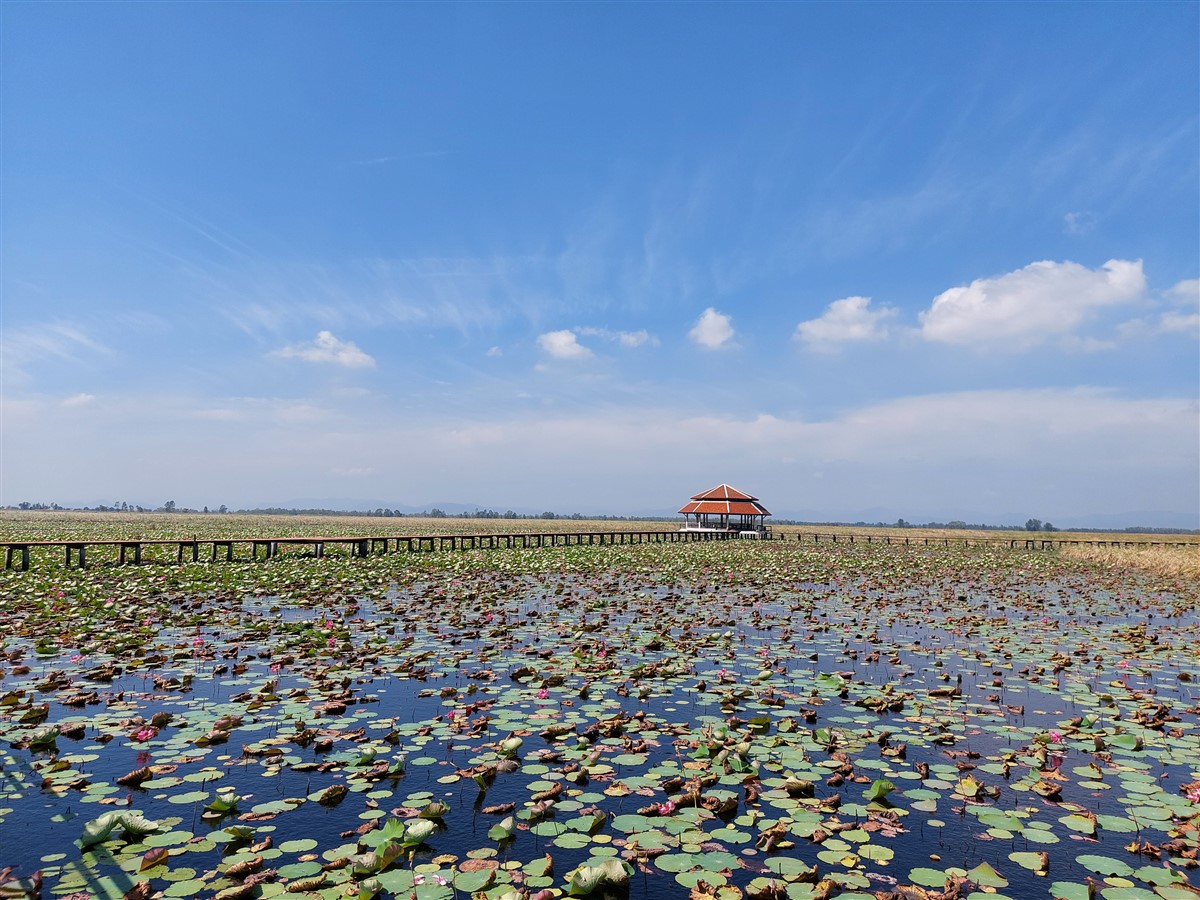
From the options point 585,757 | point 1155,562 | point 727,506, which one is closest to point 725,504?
point 727,506

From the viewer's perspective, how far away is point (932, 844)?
4.57m

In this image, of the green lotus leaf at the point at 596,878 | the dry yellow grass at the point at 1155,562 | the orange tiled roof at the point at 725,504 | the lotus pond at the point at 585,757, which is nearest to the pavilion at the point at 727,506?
the orange tiled roof at the point at 725,504

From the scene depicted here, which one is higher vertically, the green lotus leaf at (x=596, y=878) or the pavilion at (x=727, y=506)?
the pavilion at (x=727, y=506)

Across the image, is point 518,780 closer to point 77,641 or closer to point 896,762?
point 896,762

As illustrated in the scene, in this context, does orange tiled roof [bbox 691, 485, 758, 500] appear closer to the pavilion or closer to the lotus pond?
the pavilion

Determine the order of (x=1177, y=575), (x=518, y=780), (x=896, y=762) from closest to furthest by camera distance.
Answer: (x=518, y=780) → (x=896, y=762) → (x=1177, y=575)

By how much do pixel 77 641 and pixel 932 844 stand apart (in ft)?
39.1

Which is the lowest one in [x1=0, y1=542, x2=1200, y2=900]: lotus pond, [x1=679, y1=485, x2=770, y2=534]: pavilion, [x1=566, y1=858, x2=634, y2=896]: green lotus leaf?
[x1=0, y1=542, x2=1200, y2=900]: lotus pond

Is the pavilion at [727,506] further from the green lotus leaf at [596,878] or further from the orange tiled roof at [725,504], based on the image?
the green lotus leaf at [596,878]

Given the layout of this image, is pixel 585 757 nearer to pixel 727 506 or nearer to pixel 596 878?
pixel 596 878

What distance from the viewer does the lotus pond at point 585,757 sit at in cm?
412

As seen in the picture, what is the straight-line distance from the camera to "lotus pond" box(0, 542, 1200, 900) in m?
4.12

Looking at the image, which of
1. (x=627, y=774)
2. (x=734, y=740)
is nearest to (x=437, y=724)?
(x=627, y=774)

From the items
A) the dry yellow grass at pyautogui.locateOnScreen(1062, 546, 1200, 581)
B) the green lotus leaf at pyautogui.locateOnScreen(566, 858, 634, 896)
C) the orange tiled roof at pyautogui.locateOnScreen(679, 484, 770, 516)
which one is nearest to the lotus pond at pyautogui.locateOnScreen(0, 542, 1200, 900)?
the green lotus leaf at pyautogui.locateOnScreen(566, 858, 634, 896)
